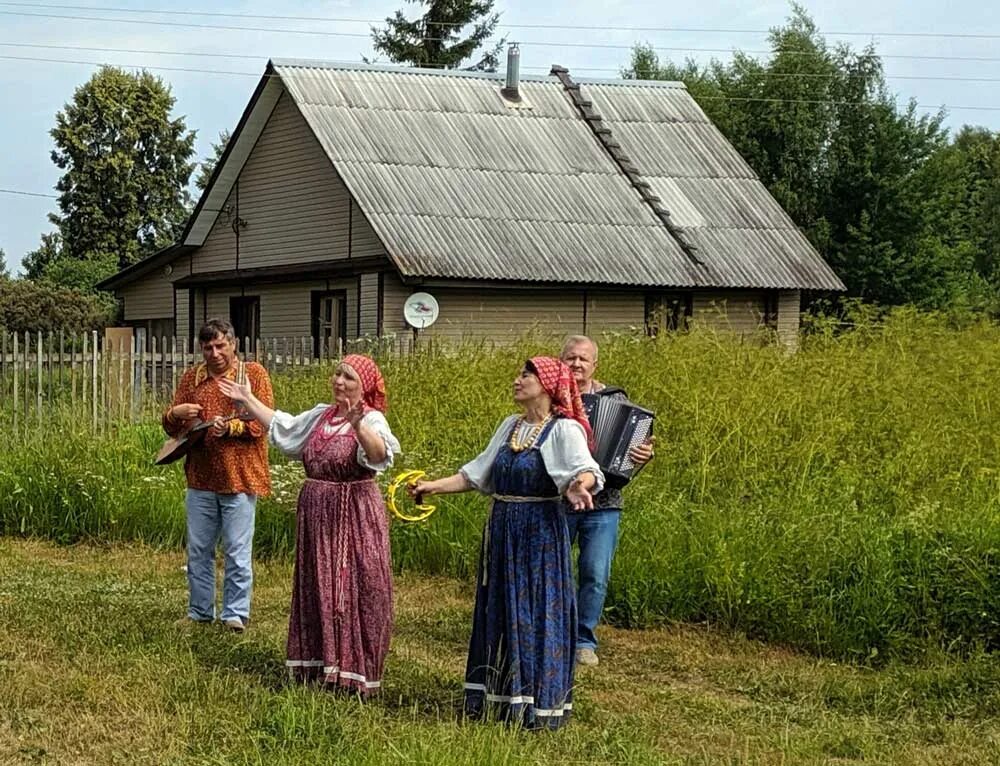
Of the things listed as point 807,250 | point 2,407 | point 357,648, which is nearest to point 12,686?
point 357,648

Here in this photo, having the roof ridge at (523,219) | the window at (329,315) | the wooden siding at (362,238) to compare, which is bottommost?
the window at (329,315)

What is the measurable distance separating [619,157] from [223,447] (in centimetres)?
2052

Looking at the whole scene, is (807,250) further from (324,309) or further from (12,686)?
(12,686)

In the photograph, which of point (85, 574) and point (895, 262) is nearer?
point (85, 574)

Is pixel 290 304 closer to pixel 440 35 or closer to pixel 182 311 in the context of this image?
pixel 182 311

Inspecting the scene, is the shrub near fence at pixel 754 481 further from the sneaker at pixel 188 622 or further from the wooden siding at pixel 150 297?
the wooden siding at pixel 150 297

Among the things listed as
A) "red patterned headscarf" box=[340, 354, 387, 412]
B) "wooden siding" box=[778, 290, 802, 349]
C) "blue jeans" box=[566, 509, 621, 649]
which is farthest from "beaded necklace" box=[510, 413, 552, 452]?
"wooden siding" box=[778, 290, 802, 349]

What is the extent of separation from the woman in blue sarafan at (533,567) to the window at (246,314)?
75.5ft

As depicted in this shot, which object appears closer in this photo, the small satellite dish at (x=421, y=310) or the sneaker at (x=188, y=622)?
the sneaker at (x=188, y=622)

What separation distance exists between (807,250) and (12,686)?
74.2 ft

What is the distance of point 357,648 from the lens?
22.5 feet

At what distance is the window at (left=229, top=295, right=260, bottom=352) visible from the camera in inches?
1159

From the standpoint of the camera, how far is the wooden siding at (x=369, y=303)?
81.6 ft

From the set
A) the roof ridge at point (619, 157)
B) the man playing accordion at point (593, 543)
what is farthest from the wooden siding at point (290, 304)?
the man playing accordion at point (593, 543)
